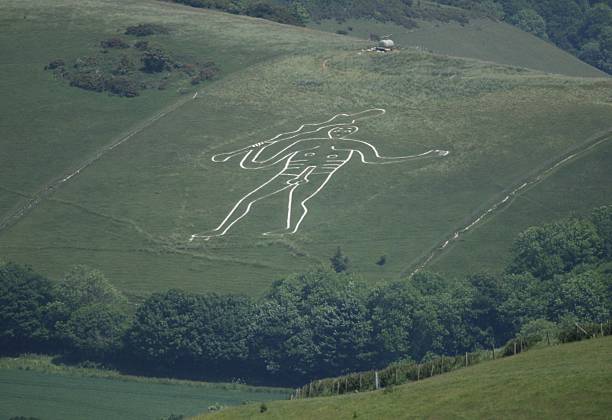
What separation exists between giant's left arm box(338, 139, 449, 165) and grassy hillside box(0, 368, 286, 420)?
122 feet

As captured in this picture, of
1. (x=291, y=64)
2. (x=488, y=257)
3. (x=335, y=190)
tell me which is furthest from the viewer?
(x=291, y=64)

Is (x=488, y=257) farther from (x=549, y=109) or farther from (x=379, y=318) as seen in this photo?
(x=549, y=109)

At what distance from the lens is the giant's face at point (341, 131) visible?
148 meters

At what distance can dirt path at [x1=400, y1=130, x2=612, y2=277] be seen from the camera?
12281 cm

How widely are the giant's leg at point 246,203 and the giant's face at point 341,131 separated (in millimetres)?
11300

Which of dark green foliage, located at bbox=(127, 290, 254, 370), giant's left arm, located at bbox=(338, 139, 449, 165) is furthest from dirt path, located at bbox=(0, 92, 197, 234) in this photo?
dark green foliage, located at bbox=(127, 290, 254, 370)

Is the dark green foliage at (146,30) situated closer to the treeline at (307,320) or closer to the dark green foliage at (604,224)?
the treeline at (307,320)

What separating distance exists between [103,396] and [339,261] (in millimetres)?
26702

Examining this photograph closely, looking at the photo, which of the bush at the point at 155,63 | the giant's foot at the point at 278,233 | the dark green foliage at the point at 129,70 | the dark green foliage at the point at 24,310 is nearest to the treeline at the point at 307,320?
the dark green foliage at the point at 24,310

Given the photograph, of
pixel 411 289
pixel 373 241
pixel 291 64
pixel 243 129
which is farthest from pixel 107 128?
pixel 411 289

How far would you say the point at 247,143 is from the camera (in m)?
148

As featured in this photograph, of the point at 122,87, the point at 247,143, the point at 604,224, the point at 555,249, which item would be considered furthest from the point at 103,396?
the point at 122,87

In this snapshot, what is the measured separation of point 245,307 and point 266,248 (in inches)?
387

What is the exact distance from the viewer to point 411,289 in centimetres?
11488
